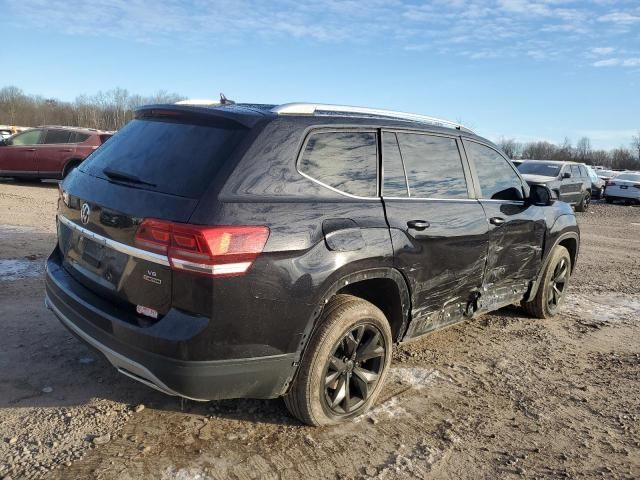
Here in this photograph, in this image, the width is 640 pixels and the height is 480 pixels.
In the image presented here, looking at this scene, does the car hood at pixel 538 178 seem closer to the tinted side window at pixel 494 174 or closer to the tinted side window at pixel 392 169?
the tinted side window at pixel 494 174

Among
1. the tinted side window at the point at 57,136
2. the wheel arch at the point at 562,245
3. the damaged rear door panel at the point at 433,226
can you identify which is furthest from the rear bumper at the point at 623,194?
the damaged rear door panel at the point at 433,226

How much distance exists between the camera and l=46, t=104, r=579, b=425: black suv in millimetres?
2730

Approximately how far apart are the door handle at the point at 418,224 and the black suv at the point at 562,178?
1428 cm

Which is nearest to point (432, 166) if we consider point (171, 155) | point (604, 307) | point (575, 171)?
point (171, 155)

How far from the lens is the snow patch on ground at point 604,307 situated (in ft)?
20.5

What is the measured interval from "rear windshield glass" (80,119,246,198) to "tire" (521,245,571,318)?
12.9 feet

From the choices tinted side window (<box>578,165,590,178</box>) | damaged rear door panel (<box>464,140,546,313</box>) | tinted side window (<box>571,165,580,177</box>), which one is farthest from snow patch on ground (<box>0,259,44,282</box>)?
tinted side window (<box>578,165,590,178</box>)

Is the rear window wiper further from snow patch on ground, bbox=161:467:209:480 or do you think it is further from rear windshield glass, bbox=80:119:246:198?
snow patch on ground, bbox=161:467:209:480

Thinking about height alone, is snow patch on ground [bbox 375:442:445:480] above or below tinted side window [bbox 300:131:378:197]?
below

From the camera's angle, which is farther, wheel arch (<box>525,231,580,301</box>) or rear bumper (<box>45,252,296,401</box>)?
wheel arch (<box>525,231,580,301</box>)

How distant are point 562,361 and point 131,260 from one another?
3.74m

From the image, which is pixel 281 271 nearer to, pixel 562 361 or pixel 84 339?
pixel 84 339

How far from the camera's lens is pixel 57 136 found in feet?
49.5

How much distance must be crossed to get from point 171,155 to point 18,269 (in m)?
3.95
